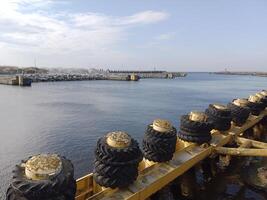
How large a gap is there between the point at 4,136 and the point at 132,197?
24.2 meters

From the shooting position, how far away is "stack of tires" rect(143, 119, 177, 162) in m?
10.9

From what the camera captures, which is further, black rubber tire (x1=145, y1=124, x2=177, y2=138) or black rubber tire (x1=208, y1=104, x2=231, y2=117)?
black rubber tire (x1=208, y1=104, x2=231, y2=117)

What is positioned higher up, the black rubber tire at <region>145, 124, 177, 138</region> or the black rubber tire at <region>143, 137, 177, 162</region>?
the black rubber tire at <region>145, 124, 177, 138</region>

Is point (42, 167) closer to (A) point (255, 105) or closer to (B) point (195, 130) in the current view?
(B) point (195, 130)

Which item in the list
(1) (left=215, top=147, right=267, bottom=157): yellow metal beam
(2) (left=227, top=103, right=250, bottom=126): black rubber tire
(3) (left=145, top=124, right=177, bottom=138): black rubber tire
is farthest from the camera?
(2) (left=227, top=103, right=250, bottom=126): black rubber tire

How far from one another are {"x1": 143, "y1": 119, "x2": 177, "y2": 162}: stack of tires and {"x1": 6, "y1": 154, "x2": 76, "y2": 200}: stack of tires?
4.23 m

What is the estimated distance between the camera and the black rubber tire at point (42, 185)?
6566 mm

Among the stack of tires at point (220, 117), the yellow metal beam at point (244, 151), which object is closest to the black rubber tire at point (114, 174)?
the yellow metal beam at point (244, 151)

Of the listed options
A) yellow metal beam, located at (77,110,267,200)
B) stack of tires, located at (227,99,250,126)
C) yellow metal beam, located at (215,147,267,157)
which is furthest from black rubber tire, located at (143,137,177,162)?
stack of tires, located at (227,99,250,126)

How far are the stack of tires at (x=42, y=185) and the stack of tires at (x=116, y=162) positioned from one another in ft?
5.83

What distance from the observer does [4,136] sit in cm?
2930

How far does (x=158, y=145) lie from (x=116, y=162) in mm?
2378

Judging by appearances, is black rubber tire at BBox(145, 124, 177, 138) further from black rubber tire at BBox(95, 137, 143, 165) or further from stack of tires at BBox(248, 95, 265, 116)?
stack of tires at BBox(248, 95, 265, 116)

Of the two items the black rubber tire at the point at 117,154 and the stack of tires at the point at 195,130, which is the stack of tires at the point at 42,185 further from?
the stack of tires at the point at 195,130
